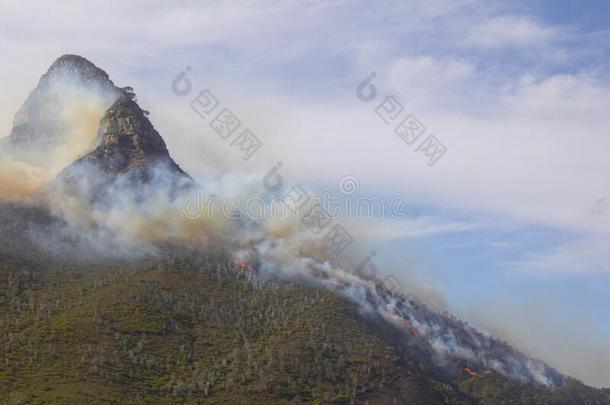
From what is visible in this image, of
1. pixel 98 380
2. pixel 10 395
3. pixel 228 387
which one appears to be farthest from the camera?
pixel 228 387

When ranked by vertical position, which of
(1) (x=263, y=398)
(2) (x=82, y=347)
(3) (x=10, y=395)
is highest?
(1) (x=263, y=398)

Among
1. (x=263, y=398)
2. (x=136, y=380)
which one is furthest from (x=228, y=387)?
(x=136, y=380)

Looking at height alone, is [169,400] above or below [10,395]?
above

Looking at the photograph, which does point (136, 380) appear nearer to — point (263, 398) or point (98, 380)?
point (98, 380)

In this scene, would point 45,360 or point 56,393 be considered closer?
point 56,393

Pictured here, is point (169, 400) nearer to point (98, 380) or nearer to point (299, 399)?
point (98, 380)

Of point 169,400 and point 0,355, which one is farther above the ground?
point 169,400

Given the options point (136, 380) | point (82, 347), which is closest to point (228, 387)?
point (136, 380)

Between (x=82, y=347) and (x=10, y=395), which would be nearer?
(x=10, y=395)

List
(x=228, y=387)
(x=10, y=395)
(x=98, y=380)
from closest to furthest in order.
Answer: (x=10, y=395), (x=98, y=380), (x=228, y=387)
